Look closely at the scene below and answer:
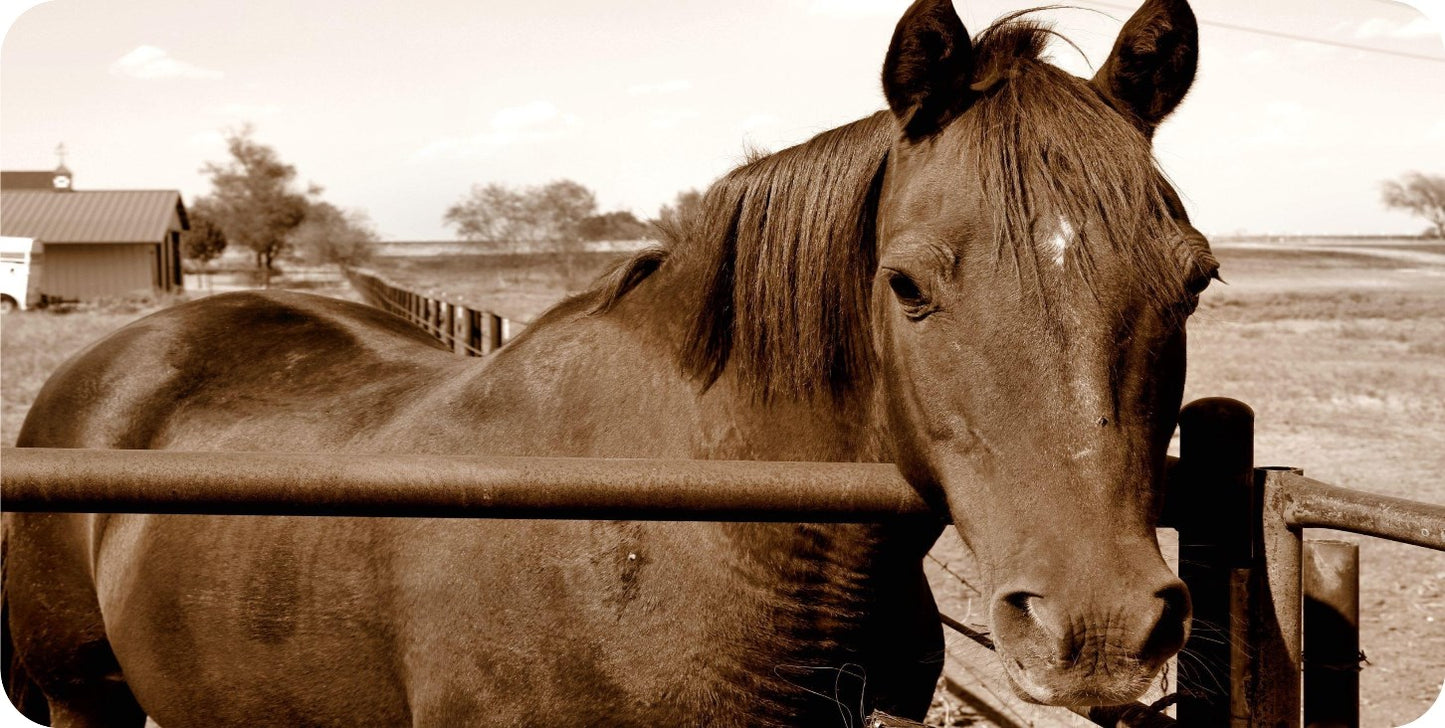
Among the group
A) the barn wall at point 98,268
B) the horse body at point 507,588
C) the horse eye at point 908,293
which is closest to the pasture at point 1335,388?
the horse body at point 507,588

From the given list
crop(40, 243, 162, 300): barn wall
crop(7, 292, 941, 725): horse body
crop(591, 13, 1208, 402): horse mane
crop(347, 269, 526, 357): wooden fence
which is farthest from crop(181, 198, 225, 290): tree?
crop(591, 13, 1208, 402): horse mane

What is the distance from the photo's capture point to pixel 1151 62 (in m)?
1.88

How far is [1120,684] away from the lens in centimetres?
134

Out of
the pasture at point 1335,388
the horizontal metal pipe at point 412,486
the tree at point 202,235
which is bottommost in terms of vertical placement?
the pasture at point 1335,388

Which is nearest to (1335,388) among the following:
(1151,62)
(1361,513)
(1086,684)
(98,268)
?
(1151,62)

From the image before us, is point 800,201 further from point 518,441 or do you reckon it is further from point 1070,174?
point 518,441

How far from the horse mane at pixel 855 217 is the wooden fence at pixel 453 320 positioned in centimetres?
140

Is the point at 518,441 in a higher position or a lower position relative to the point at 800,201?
lower

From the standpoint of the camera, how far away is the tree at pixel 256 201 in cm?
6638

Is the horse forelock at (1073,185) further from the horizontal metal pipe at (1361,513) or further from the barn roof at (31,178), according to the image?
the barn roof at (31,178)

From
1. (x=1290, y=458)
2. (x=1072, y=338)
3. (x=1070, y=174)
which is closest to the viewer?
(x=1072, y=338)

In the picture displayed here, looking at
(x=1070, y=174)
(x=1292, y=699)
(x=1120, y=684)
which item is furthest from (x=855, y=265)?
(x=1292, y=699)

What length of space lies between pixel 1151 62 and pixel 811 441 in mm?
945

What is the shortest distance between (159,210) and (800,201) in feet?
176
